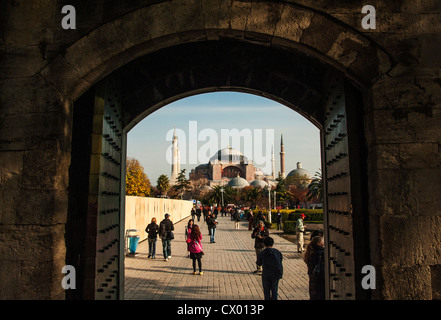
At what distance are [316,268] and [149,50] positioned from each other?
3.59m

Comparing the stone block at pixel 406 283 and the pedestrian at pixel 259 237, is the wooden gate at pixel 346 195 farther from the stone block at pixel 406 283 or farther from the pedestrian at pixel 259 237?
the pedestrian at pixel 259 237

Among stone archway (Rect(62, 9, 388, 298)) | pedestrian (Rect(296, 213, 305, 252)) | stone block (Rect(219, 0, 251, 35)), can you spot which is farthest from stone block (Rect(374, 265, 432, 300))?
pedestrian (Rect(296, 213, 305, 252))

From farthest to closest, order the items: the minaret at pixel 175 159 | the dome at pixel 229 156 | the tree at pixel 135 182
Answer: the dome at pixel 229 156, the minaret at pixel 175 159, the tree at pixel 135 182

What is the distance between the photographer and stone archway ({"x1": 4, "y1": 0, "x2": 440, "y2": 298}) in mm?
3367

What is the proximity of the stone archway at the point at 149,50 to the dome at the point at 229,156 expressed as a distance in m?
123

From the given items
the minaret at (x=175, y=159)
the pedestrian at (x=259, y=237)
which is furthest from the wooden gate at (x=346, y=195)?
the minaret at (x=175, y=159)

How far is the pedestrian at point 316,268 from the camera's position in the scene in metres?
5.16

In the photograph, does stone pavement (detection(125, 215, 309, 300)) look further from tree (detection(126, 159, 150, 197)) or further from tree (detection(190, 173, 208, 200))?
tree (detection(190, 173, 208, 200))

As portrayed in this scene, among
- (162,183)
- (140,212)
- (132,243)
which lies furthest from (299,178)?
(132,243)

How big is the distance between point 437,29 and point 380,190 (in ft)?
5.32

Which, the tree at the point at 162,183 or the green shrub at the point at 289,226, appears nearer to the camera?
the green shrub at the point at 289,226

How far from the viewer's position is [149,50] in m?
3.83

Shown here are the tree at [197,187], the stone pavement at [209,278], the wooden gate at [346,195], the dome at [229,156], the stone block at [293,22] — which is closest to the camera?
the stone block at [293,22]

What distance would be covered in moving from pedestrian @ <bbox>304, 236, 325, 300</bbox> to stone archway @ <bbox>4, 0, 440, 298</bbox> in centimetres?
186
